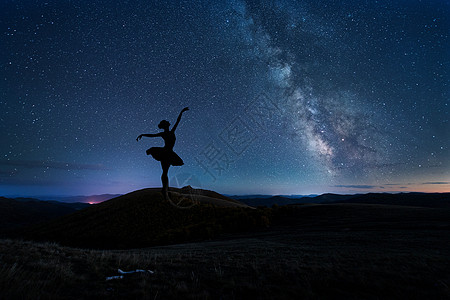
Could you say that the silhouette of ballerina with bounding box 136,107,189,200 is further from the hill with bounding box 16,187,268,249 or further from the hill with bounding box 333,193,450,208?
the hill with bounding box 333,193,450,208

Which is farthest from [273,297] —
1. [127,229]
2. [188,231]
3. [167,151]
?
[127,229]

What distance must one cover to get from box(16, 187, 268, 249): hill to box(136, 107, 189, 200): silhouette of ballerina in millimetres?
10426

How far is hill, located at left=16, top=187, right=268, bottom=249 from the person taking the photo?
2220cm

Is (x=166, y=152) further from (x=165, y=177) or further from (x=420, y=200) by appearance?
(x=420, y=200)

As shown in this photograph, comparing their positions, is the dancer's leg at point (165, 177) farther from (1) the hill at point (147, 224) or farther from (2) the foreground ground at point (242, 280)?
(1) the hill at point (147, 224)

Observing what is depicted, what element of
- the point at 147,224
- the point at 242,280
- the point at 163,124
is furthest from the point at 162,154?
the point at 147,224

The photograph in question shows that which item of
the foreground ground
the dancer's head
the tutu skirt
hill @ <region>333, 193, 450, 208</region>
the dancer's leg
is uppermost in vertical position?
the dancer's head

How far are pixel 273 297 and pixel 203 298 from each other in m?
1.11

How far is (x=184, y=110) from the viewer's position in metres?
8.49

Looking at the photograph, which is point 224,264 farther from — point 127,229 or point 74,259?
point 127,229

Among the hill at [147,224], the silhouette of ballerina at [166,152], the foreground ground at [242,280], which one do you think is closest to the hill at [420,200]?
the hill at [147,224]

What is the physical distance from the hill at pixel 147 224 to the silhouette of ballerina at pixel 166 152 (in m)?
10.4

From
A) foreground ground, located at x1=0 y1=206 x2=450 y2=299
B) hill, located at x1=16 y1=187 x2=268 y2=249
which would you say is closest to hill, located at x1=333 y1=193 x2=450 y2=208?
→ hill, located at x1=16 y1=187 x2=268 y2=249

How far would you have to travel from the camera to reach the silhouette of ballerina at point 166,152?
838cm
